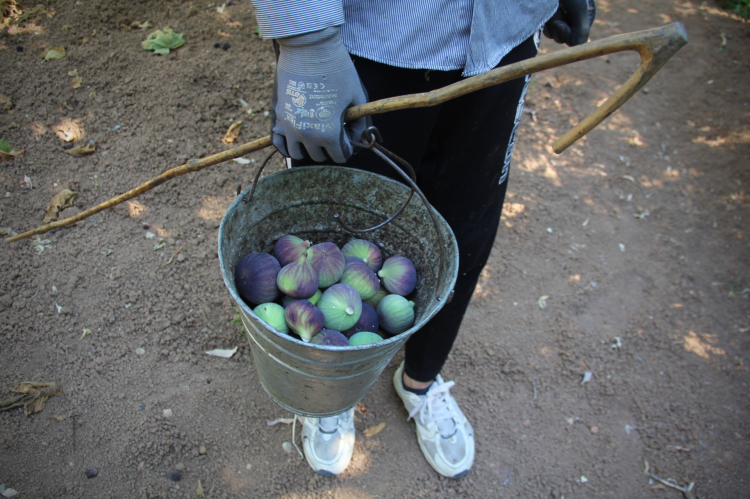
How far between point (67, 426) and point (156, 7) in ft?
11.2

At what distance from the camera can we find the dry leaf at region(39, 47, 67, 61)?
339 cm

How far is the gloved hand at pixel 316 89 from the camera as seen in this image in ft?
4.07

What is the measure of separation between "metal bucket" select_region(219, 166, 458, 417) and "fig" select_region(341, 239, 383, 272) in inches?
3.9

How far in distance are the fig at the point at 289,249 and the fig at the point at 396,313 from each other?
32cm

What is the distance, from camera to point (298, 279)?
57.8 inches

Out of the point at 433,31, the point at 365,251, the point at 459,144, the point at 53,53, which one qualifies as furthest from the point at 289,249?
the point at 53,53

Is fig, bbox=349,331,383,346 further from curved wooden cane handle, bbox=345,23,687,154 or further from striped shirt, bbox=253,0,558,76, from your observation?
striped shirt, bbox=253,0,558,76

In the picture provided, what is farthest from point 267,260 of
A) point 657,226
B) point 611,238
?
point 657,226

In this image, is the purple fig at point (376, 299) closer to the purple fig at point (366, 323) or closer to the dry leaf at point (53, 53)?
the purple fig at point (366, 323)

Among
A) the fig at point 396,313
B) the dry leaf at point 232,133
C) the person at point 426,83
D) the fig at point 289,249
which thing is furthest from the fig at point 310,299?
the dry leaf at point 232,133

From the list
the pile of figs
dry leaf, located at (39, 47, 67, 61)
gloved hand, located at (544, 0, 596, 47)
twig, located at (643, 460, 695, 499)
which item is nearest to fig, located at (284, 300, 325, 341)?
the pile of figs

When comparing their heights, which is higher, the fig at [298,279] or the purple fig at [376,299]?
the fig at [298,279]

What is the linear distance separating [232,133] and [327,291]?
7.22ft

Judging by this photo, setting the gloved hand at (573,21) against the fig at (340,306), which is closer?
the fig at (340,306)
